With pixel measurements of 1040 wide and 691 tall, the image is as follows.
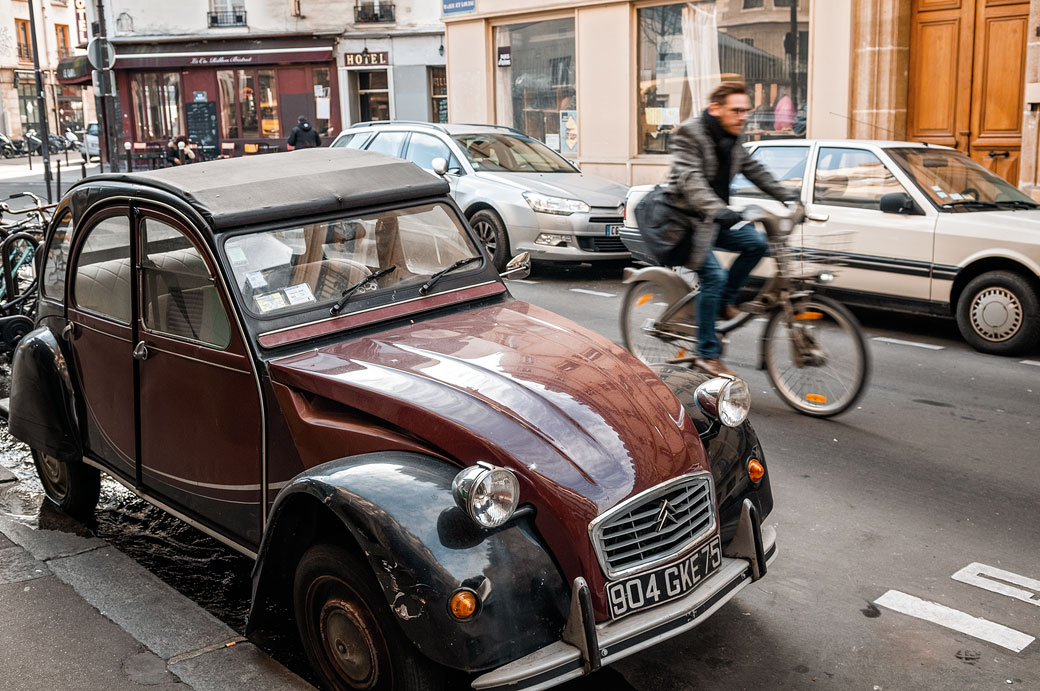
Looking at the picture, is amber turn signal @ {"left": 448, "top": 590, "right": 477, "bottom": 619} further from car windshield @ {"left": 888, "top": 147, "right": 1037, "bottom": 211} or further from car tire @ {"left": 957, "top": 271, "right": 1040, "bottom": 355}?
car windshield @ {"left": 888, "top": 147, "right": 1037, "bottom": 211}

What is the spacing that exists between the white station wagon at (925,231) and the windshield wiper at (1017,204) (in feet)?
0.04

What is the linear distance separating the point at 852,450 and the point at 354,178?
332 centimetres

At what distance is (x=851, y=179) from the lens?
9.62 meters

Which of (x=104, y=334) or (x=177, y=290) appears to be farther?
(x=104, y=334)

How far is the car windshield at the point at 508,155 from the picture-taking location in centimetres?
1327

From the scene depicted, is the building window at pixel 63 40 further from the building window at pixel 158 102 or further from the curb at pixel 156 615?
the curb at pixel 156 615

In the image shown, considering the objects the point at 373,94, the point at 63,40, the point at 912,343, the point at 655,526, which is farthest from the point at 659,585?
the point at 63,40

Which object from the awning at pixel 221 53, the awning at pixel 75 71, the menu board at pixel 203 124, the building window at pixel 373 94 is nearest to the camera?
the awning at pixel 221 53

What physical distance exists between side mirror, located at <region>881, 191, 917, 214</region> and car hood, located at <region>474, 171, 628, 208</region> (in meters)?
3.99

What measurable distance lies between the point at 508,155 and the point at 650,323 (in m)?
6.62

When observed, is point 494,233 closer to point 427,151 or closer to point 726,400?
point 427,151

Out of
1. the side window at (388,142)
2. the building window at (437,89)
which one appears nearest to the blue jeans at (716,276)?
the side window at (388,142)

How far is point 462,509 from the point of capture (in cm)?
314

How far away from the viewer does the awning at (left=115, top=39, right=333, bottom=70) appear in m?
36.3
